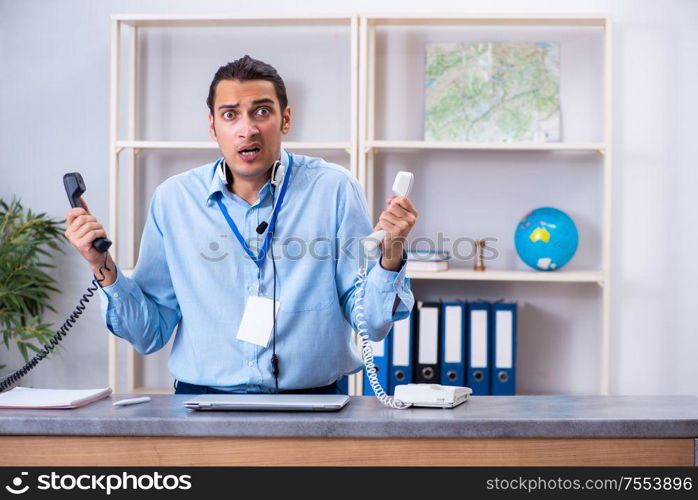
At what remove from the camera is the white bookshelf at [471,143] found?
319 centimetres

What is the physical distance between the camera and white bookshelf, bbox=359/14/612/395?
125 inches

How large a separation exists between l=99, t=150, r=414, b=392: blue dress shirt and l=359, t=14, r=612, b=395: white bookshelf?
1256mm

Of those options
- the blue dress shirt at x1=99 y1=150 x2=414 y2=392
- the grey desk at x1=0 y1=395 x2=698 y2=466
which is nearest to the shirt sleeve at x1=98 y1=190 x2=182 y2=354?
the blue dress shirt at x1=99 y1=150 x2=414 y2=392

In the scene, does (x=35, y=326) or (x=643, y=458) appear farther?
(x=35, y=326)

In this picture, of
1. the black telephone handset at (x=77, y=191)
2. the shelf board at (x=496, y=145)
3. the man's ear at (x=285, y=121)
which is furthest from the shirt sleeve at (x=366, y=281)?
the shelf board at (x=496, y=145)

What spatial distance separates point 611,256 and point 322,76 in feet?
5.07

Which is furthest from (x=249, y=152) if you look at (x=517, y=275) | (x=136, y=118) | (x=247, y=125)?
(x=136, y=118)

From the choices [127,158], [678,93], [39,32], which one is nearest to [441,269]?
[678,93]

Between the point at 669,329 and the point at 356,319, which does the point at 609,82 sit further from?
the point at 356,319

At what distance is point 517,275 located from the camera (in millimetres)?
3211

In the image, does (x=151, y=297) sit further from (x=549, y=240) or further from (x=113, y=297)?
(x=549, y=240)

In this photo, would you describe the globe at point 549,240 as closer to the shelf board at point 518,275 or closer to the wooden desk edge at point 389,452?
the shelf board at point 518,275

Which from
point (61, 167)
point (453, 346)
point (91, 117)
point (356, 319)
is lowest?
point (453, 346)

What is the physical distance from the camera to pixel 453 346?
321 centimetres
